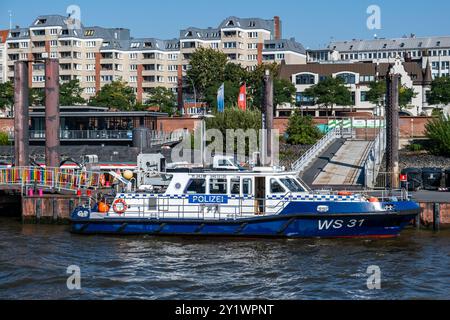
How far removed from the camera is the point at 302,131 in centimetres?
7094

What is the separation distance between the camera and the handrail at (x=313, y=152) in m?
47.2

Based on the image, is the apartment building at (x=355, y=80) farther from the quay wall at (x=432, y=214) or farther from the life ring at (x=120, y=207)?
the life ring at (x=120, y=207)

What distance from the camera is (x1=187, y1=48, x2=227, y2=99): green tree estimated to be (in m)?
110

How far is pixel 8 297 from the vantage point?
21.5 m

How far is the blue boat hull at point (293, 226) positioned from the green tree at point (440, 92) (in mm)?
70819

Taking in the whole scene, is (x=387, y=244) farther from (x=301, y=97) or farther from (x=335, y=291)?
(x=301, y=97)

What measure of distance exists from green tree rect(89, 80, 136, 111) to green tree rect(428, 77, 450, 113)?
135 feet

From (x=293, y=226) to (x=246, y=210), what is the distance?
209cm

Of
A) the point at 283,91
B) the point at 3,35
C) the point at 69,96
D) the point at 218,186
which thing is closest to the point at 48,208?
the point at 218,186

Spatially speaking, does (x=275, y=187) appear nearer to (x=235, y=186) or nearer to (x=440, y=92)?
(x=235, y=186)

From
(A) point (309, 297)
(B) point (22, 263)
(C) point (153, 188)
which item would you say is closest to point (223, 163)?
(C) point (153, 188)

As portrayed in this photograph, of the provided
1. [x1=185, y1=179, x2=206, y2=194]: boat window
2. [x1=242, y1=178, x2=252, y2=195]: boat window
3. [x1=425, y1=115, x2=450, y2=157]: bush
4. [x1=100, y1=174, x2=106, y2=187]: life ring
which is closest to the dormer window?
[x1=425, y1=115, x2=450, y2=157]: bush

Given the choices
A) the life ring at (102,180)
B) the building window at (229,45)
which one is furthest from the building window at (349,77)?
the life ring at (102,180)

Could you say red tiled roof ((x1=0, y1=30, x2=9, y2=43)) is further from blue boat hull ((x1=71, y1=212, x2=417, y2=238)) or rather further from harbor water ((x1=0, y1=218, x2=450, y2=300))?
blue boat hull ((x1=71, y1=212, x2=417, y2=238))
